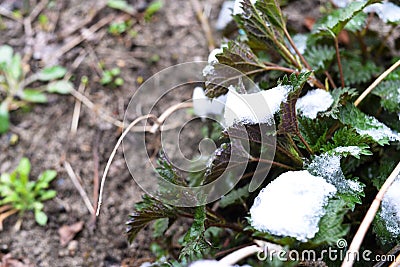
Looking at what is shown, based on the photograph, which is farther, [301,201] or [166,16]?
[166,16]

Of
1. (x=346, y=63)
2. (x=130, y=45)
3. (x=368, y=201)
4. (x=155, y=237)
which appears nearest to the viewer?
(x=368, y=201)

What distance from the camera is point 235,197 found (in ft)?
4.00

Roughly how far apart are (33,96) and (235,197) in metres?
0.87

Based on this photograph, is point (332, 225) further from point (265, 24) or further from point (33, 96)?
point (33, 96)

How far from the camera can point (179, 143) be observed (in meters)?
1.55

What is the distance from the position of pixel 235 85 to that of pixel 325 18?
39 centimetres

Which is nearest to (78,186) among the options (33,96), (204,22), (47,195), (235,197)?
(47,195)

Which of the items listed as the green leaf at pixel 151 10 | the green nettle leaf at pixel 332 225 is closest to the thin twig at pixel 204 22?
the green leaf at pixel 151 10

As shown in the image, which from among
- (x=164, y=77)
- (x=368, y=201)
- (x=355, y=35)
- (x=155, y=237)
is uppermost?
(x=355, y=35)

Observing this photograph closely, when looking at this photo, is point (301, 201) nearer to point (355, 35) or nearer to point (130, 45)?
point (355, 35)

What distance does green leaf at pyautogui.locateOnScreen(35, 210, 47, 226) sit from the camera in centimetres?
139

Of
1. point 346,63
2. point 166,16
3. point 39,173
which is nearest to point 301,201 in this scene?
point 346,63

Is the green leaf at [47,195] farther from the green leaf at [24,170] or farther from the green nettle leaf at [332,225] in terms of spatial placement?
the green nettle leaf at [332,225]

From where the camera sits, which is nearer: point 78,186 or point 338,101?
point 338,101
